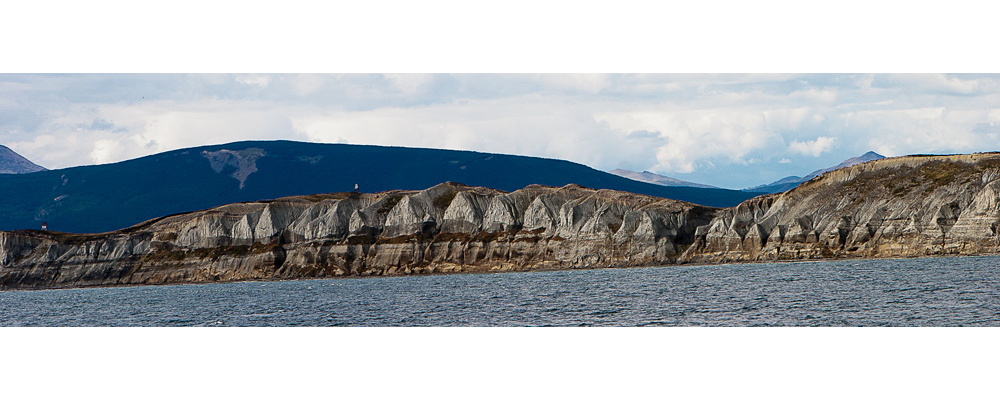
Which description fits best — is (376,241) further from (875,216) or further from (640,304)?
(640,304)

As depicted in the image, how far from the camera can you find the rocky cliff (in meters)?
131

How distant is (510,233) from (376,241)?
2322 cm

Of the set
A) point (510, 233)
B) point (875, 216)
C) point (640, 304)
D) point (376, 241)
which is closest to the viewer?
point (640, 304)

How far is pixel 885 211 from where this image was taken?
130875 millimetres

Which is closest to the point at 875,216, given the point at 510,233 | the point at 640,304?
the point at 510,233

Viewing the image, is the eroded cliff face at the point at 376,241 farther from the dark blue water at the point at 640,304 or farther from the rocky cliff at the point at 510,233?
the dark blue water at the point at 640,304

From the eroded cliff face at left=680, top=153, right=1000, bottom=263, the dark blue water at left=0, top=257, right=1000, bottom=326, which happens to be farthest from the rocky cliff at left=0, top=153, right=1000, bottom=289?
the dark blue water at left=0, top=257, right=1000, bottom=326

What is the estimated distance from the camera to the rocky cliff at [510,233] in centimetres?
13138

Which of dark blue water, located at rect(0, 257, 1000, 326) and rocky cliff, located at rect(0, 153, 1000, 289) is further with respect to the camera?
rocky cliff, located at rect(0, 153, 1000, 289)

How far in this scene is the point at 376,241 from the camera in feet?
513

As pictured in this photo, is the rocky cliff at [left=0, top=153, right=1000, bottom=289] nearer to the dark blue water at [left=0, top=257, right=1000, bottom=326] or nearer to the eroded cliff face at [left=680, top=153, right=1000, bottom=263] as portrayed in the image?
the eroded cliff face at [left=680, top=153, right=1000, bottom=263]

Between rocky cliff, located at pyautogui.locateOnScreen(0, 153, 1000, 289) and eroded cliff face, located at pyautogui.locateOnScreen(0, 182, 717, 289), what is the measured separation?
240 mm

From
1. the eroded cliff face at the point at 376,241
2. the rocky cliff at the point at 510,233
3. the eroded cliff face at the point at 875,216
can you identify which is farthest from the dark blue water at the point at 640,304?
the eroded cliff face at the point at 376,241
